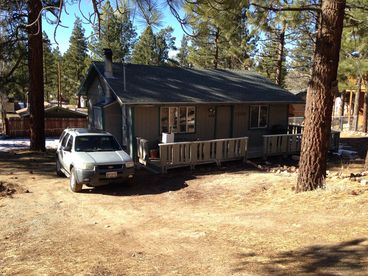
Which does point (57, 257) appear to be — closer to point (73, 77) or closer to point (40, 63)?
point (40, 63)

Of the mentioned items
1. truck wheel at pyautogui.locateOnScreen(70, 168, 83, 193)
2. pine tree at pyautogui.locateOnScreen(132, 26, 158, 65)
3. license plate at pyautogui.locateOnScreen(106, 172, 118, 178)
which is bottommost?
truck wheel at pyautogui.locateOnScreen(70, 168, 83, 193)

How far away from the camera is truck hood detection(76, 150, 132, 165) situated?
11427mm

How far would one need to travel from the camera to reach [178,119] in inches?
682

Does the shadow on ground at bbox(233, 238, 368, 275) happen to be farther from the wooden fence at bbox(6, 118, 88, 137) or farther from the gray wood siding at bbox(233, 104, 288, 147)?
the wooden fence at bbox(6, 118, 88, 137)

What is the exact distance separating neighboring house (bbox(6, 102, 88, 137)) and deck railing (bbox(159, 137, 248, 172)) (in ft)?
70.0

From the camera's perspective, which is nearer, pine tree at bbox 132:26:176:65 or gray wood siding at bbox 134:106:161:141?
gray wood siding at bbox 134:106:161:141

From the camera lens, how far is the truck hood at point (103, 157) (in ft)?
37.5

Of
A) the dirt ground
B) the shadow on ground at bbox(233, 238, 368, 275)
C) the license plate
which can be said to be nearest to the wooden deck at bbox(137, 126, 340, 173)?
the dirt ground

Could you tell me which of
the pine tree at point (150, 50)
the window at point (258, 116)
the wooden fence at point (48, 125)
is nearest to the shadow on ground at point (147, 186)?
the window at point (258, 116)

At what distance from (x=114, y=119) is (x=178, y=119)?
3437 millimetres

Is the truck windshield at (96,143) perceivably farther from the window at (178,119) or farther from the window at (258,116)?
the window at (258,116)

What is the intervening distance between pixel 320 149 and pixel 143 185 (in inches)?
243

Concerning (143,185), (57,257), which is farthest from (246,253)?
(143,185)

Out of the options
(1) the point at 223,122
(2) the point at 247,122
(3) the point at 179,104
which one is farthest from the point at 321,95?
(2) the point at 247,122
